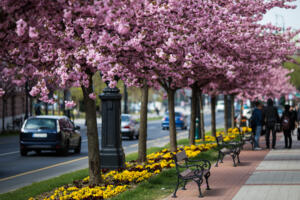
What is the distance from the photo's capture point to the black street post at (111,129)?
1526cm

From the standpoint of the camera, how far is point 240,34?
18.1 m

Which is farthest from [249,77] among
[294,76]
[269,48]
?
[294,76]

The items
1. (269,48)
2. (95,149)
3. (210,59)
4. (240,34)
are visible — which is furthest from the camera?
(269,48)

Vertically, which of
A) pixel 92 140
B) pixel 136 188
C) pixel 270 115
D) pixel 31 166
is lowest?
pixel 31 166

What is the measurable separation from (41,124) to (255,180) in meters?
11.9

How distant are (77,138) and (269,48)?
8430mm

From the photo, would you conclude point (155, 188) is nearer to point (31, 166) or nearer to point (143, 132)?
point (143, 132)

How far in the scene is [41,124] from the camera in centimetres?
2284

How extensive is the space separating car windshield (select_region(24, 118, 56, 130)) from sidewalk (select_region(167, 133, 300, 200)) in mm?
7249

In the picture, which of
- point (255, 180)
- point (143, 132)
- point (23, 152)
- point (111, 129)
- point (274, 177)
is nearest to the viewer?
point (255, 180)

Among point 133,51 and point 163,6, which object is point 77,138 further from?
point 163,6

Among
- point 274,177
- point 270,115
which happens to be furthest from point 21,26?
point 270,115

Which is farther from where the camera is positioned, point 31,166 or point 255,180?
point 31,166

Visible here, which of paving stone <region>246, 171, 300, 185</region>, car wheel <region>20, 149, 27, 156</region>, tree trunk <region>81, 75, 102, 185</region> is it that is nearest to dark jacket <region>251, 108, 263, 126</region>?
paving stone <region>246, 171, 300, 185</region>
